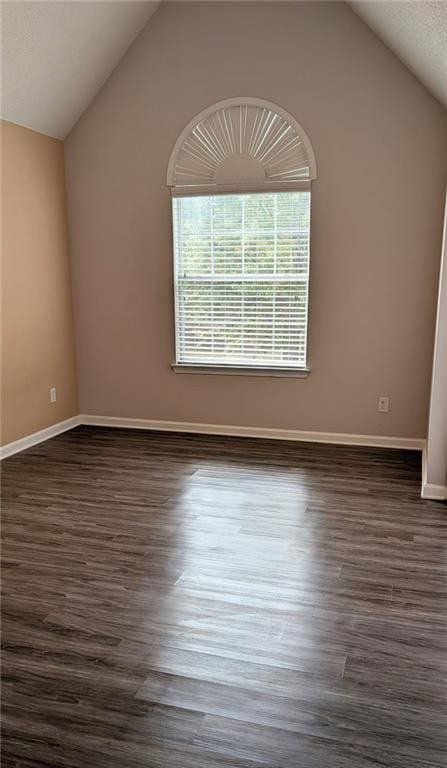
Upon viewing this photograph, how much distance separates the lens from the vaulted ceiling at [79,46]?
3037 millimetres

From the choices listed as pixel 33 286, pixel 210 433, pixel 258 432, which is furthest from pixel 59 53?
pixel 258 432

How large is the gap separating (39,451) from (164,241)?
6.23 feet

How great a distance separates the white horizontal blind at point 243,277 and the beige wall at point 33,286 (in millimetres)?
989

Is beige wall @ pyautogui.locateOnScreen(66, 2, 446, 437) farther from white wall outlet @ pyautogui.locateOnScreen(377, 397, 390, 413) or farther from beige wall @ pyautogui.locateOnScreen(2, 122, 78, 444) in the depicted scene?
beige wall @ pyautogui.locateOnScreen(2, 122, 78, 444)

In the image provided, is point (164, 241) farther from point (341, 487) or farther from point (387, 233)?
point (341, 487)

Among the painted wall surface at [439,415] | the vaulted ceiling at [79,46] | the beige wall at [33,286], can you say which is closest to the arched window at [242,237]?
the vaulted ceiling at [79,46]

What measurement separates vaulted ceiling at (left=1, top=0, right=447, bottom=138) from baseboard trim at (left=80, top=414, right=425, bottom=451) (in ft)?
7.70

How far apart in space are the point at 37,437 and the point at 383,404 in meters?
2.70

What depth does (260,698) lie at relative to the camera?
5.86 ft

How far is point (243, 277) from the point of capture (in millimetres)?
4391

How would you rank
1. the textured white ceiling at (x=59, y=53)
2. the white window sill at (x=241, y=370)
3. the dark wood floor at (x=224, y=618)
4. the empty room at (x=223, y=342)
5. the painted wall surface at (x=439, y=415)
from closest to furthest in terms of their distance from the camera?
the dark wood floor at (x=224, y=618)
the empty room at (x=223, y=342)
the painted wall surface at (x=439, y=415)
the textured white ceiling at (x=59, y=53)
the white window sill at (x=241, y=370)

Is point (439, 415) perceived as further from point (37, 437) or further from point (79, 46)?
point (79, 46)

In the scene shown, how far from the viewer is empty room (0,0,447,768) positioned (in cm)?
224

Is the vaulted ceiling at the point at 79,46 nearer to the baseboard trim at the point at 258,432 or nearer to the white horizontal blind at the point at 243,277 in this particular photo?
the white horizontal blind at the point at 243,277
